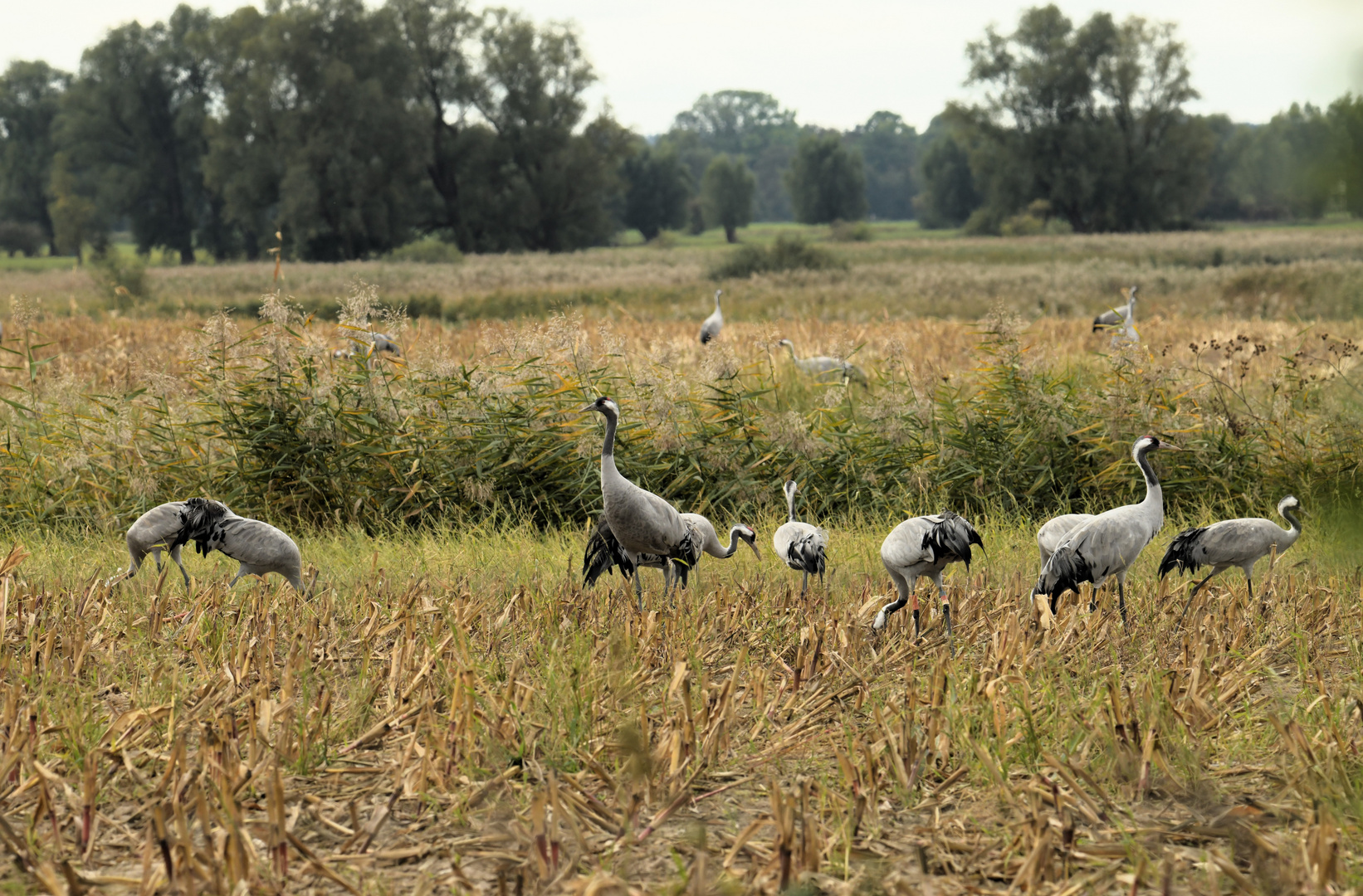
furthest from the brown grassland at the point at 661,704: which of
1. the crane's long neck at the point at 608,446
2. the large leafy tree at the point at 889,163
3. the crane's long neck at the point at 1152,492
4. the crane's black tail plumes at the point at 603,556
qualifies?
the large leafy tree at the point at 889,163

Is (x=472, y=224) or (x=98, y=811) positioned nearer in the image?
(x=98, y=811)

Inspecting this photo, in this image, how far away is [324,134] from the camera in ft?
198

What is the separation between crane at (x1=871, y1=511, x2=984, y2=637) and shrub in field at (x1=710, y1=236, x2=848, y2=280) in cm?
3436

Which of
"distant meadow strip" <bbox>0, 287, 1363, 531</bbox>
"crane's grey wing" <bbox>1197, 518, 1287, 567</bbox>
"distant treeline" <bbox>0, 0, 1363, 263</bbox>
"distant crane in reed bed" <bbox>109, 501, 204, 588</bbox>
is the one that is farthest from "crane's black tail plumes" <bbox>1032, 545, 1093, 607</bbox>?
"distant treeline" <bbox>0, 0, 1363, 263</bbox>

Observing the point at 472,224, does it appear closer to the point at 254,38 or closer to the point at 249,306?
the point at 254,38

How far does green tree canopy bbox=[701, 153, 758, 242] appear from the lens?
11750 centimetres

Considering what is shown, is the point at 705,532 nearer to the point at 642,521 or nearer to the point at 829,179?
the point at 642,521

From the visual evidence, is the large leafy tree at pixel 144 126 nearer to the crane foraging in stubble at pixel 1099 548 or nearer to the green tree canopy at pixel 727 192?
the green tree canopy at pixel 727 192

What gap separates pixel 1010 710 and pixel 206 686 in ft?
10.7

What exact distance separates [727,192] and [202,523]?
376ft

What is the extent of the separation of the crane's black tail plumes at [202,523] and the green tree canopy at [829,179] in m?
117

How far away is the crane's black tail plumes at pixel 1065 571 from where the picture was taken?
208 inches

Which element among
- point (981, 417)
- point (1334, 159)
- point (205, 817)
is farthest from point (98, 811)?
point (981, 417)

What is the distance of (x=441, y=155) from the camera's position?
71000 mm
